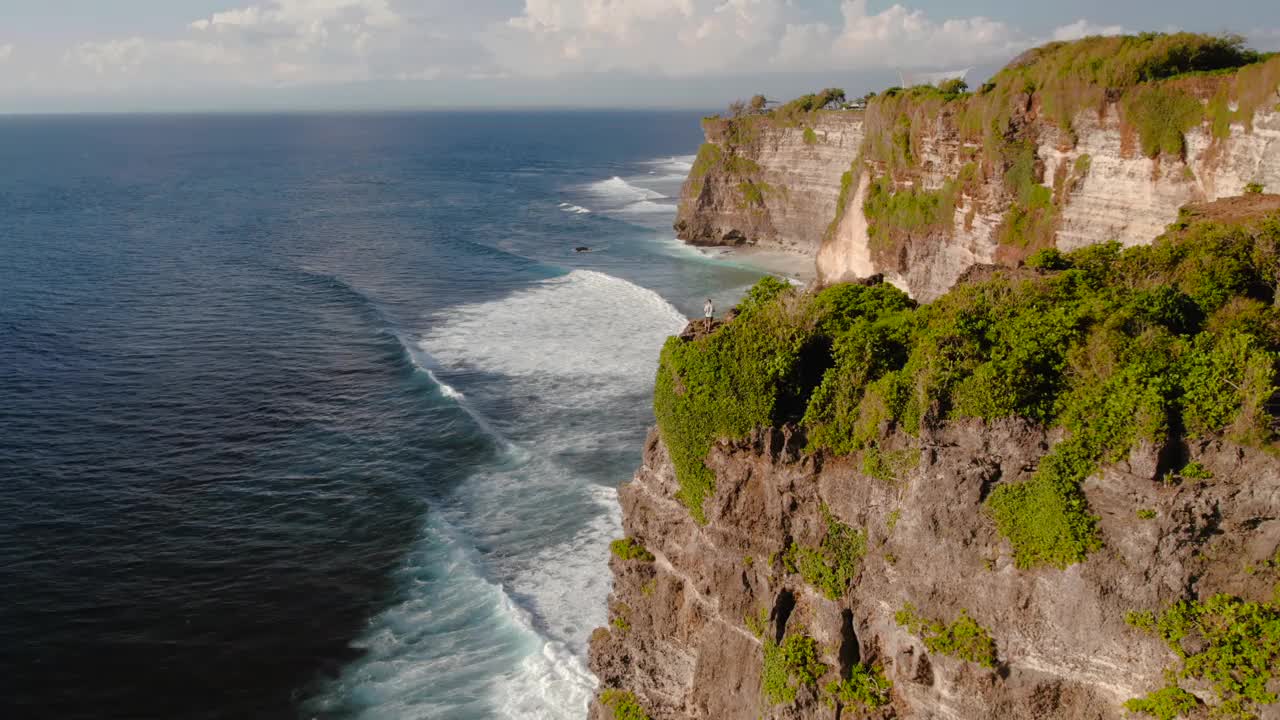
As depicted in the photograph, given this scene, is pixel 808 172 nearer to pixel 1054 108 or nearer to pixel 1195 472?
pixel 1054 108

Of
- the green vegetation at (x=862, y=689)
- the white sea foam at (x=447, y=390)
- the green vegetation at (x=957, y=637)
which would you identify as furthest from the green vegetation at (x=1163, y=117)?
the white sea foam at (x=447, y=390)

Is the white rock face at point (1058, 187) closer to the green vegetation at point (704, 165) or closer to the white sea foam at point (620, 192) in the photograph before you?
the green vegetation at point (704, 165)

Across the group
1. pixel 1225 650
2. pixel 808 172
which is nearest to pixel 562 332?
pixel 808 172

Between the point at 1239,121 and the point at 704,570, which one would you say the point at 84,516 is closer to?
the point at 704,570

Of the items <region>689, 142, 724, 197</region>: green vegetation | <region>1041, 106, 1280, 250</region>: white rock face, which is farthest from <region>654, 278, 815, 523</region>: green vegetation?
<region>689, 142, 724, 197</region>: green vegetation

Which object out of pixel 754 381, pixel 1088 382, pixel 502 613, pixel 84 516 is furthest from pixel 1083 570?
pixel 84 516

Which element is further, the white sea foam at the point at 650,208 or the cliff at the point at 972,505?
the white sea foam at the point at 650,208
